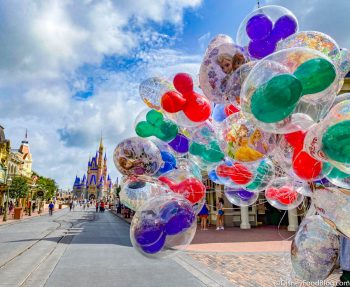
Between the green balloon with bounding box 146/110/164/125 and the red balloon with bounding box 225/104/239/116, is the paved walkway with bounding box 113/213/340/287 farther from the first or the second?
the green balloon with bounding box 146/110/164/125

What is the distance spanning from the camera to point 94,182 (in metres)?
118

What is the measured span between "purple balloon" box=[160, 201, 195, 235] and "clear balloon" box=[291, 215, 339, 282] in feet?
3.55

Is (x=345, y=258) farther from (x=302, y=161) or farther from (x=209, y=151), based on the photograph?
(x=209, y=151)

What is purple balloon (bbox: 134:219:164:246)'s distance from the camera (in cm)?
288

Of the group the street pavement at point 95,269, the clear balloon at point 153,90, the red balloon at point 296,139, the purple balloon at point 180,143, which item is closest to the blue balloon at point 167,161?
the purple balloon at point 180,143

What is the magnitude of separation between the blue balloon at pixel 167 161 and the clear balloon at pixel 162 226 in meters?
0.70

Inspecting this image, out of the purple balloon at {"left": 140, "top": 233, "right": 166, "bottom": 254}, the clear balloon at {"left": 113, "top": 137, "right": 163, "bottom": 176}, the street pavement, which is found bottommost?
the street pavement

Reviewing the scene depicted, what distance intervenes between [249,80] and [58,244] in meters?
11.0

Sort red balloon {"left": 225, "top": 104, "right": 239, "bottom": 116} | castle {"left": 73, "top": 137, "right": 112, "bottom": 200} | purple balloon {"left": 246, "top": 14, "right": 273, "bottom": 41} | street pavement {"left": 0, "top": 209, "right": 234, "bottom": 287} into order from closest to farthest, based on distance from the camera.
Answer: purple balloon {"left": 246, "top": 14, "right": 273, "bottom": 41} < red balloon {"left": 225, "top": 104, "right": 239, "bottom": 116} < street pavement {"left": 0, "top": 209, "right": 234, "bottom": 287} < castle {"left": 73, "top": 137, "right": 112, "bottom": 200}

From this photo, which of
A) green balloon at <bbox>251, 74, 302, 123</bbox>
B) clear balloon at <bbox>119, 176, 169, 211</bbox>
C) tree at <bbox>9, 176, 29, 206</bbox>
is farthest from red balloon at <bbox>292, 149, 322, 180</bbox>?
tree at <bbox>9, 176, 29, 206</bbox>

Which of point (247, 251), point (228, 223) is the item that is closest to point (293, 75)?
point (247, 251)

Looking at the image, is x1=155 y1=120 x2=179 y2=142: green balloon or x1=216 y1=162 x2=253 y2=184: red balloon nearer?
x1=216 y1=162 x2=253 y2=184: red balloon

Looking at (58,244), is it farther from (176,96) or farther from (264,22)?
(264,22)

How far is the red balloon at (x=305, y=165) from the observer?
8.34 feet
